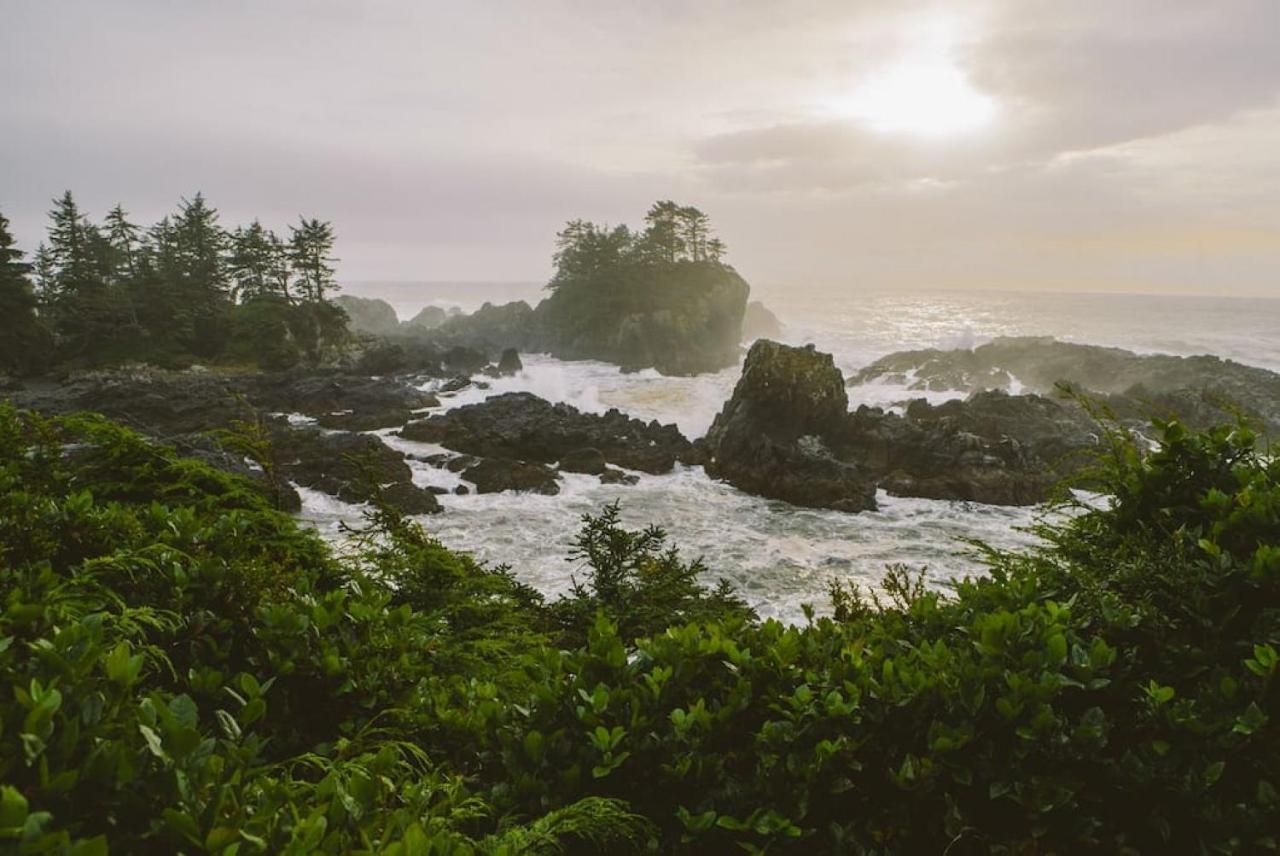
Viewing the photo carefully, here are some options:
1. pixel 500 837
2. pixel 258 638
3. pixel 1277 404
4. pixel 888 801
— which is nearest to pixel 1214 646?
pixel 888 801

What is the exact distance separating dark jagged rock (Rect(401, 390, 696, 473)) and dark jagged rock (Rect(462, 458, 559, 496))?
283 cm

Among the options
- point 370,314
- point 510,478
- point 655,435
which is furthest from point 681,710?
point 370,314

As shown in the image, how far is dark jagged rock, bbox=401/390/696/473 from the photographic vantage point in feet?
89.2

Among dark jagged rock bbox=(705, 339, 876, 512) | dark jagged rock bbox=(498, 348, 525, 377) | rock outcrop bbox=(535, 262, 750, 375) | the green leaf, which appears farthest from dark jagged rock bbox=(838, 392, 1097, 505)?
dark jagged rock bbox=(498, 348, 525, 377)

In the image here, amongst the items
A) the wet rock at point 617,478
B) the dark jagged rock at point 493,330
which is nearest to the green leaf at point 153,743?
the wet rock at point 617,478

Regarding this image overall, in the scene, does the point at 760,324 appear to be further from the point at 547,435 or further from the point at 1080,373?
the point at 547,435

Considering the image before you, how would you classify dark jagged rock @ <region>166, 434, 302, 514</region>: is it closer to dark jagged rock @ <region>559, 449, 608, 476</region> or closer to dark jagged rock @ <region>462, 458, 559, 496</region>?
dark jagged rock @ <region>462, 458, 559, 496</region>

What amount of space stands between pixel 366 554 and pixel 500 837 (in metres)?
3.11

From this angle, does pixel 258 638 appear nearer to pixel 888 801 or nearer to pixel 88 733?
pixel 88 733

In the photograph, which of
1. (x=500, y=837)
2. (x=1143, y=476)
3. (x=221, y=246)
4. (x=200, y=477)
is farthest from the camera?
(x=221, y=246)

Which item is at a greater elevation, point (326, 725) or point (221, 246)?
point (221, 246)

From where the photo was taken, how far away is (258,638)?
305cm

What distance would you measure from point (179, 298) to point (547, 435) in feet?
120

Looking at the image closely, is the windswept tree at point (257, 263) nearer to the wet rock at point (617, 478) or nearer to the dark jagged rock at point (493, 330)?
the dark jagged rock at point (493, 330)
